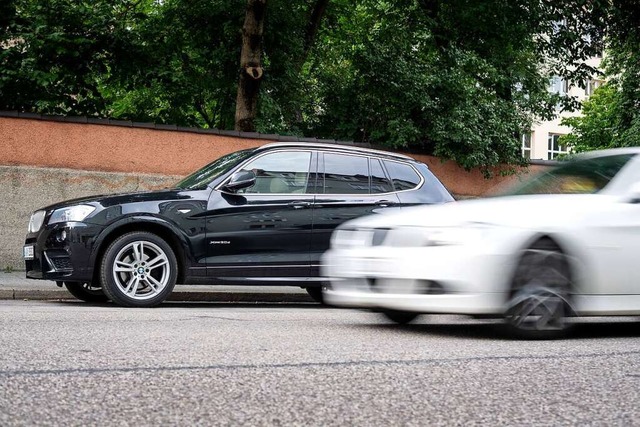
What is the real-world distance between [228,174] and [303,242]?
3.61ft

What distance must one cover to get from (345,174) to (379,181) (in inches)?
15.8

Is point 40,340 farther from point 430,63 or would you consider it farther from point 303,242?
point 430,63

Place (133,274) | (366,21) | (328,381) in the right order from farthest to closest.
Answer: (366,21)
(133,274)
(328,381)

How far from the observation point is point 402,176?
37.9 feet

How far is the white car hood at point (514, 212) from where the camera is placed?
729cm

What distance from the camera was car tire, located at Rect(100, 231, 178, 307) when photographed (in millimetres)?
10180

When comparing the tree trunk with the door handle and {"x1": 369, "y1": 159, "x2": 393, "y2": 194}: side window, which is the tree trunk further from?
the door handle

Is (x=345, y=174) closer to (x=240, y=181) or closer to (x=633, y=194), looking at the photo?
(x=240, y=181)

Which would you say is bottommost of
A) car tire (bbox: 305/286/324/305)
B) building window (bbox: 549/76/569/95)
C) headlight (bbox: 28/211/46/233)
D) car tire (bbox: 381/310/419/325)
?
car tire (bbox: 305/286/324/305)

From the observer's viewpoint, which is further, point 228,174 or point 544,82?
point 544,82

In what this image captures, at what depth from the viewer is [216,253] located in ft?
34.6

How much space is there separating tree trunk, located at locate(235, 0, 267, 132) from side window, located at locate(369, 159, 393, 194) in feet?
26.2

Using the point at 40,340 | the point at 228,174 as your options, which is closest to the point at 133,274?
the point at 228,174

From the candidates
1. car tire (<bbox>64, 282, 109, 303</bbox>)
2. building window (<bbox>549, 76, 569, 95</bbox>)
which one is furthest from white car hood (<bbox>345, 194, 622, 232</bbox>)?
building window (<bbox>549, 76, 569, 95</bbox>)
